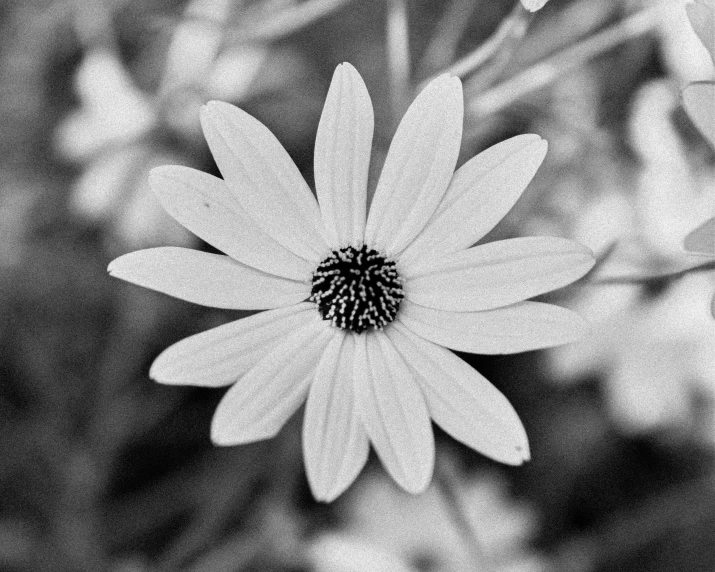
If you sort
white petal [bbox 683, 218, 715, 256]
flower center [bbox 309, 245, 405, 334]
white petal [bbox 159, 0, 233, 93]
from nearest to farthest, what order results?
white petal [bbox 683, 218, 715, 256] → flower center [bbox 309, 245, 405, 334] → white petal [bbox 159, 0, 233, 93]

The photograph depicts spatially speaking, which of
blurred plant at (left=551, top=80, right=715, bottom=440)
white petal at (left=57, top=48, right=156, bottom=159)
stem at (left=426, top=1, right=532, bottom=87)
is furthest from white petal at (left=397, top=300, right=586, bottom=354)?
white petal at (left=57, top=48, right=156, bottom=159)

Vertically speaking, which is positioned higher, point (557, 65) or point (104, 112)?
point (104, 112)

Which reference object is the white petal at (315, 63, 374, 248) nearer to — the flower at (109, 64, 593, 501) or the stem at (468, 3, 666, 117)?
the flower at (109, 64, 593, 501)

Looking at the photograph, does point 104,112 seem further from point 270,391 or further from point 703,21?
point 703,21

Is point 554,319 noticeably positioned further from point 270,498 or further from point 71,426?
point 71,426

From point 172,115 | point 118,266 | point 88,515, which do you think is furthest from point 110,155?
point 118,266

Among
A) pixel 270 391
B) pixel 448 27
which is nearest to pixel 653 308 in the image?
pixel 448 27
